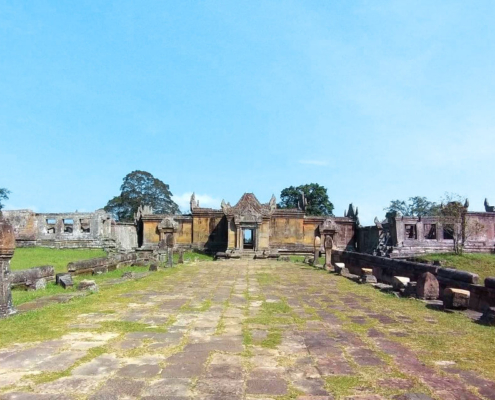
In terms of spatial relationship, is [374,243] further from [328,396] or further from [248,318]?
[328,396]

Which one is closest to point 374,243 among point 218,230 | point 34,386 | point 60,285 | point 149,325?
point 218,230

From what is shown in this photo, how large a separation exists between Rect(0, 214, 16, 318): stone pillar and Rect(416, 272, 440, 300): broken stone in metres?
8.16

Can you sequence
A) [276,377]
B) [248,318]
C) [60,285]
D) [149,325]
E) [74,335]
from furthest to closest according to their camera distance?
[60,285] < [248,318] < [149,325] < [74,335] < [276,377]

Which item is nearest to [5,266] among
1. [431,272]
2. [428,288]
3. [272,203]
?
[428,288]

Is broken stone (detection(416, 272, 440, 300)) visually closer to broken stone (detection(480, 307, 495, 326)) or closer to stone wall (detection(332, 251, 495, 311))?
stone wall (detection(332, 251, 495, 311))

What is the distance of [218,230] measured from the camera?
32.5 metres

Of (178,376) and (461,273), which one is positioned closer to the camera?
(178,376)

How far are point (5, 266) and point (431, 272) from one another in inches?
380

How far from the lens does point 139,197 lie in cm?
5406

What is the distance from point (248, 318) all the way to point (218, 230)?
2600 centimetres

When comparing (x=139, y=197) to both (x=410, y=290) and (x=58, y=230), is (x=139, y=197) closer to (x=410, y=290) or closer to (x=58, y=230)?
(x=58, y=230)

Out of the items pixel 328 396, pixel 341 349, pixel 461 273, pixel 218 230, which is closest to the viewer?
pixel 328 396

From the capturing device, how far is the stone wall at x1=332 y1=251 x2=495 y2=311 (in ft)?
25.9

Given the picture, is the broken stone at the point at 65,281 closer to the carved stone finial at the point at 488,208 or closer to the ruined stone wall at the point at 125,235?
the ruined stone wall at the point at 125,235
